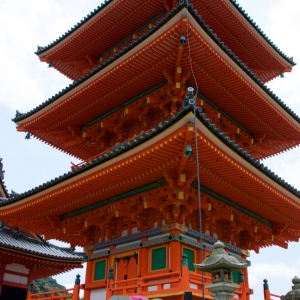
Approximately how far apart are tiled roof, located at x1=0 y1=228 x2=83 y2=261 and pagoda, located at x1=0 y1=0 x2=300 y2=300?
4319mm

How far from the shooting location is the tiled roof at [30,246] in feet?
62.0

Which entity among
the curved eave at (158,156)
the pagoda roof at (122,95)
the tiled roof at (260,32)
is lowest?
the curved eave at (158,156)

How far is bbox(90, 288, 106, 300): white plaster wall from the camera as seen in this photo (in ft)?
40.9

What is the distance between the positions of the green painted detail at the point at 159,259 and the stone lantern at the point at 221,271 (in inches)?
112

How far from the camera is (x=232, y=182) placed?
38.3 ft

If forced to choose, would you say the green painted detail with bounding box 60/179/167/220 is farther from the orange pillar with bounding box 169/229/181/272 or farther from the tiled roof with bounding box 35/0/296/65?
the tiled roof with bounding box 35/0/296/65

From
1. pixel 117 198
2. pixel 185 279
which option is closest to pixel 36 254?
pixel 117 198

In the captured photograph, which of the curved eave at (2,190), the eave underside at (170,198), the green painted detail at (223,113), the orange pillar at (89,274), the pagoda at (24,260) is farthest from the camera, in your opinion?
the curved eave at (2,190)

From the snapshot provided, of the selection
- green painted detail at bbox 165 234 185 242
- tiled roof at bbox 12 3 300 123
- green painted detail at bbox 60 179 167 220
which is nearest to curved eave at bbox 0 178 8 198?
tiled roof at bbox 12 3 300 123

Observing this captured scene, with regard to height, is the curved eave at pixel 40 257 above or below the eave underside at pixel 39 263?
above

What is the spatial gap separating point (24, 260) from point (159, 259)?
1078cm

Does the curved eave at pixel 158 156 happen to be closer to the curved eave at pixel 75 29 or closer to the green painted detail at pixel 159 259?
the green painted detail at pixel 159 259

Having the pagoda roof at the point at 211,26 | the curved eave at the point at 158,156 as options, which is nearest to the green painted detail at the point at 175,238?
the curved eave at the point at 158,156

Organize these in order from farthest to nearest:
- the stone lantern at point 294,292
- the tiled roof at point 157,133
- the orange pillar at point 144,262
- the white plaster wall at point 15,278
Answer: the white plaster wall at point 15,278 < the orange pillar at point 144,262 < the stone lantern at point 294,292 < the tiled roof at point 157,133
